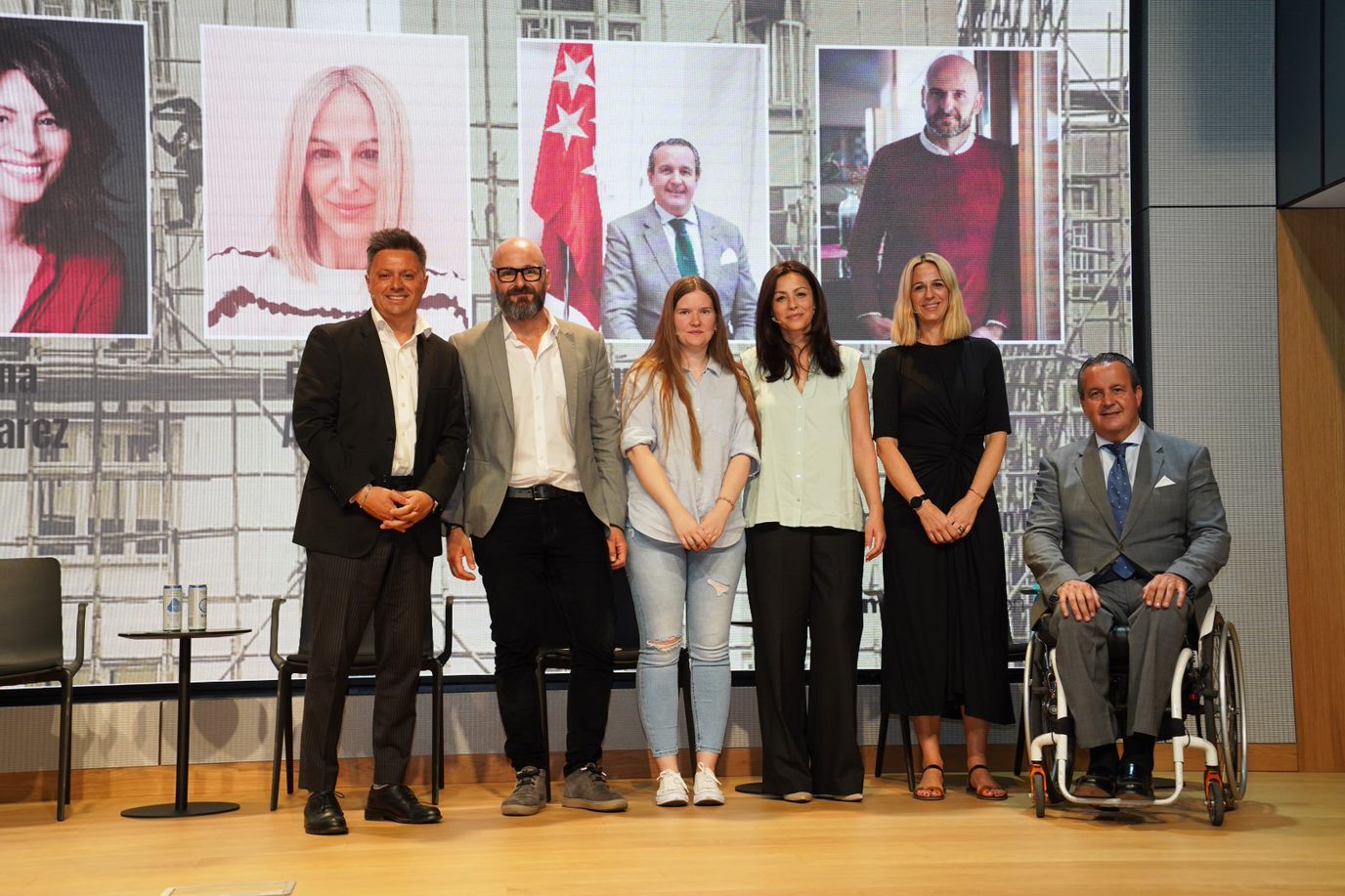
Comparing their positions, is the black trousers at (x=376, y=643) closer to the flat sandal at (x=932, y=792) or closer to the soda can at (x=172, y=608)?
the soda can at (x=172, y=608)

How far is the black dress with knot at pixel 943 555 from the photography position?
161 inches

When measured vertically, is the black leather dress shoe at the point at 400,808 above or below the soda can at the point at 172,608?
below

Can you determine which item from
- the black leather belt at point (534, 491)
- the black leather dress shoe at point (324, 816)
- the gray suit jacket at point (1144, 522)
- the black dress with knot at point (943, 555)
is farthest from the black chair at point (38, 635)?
the gray suit jacket at point (1144, 522)

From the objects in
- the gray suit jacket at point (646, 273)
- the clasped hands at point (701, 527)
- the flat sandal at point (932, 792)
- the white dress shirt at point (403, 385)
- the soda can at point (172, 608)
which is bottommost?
the flat sandal at point (932, 792)

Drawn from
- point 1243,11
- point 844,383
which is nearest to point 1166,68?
point 1243,11

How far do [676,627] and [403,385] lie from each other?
3.51ft

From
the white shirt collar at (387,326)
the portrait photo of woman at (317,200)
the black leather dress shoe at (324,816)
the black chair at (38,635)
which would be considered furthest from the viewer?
the portrait photo of woman at (317,200)

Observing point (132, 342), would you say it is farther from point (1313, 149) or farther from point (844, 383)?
point (1313, 149)

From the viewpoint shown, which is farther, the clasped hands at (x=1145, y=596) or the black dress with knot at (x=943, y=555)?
the black dress with knot at (x=943, y=555)

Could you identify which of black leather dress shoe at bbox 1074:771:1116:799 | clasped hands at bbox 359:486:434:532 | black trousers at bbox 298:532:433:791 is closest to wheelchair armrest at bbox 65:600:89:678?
black trousers at bbox 298:532:433:791

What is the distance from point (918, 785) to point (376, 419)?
2.02 metres

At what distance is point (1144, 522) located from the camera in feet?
12.5

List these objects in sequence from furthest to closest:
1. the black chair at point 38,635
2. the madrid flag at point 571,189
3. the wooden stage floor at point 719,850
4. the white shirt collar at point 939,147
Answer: the white shirt collar at point 939,147, the madrid flag at point 571,189, the black chair at point 38,635, the wooden stage floor at point 719,850

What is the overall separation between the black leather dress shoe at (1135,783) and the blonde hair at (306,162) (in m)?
3.10
